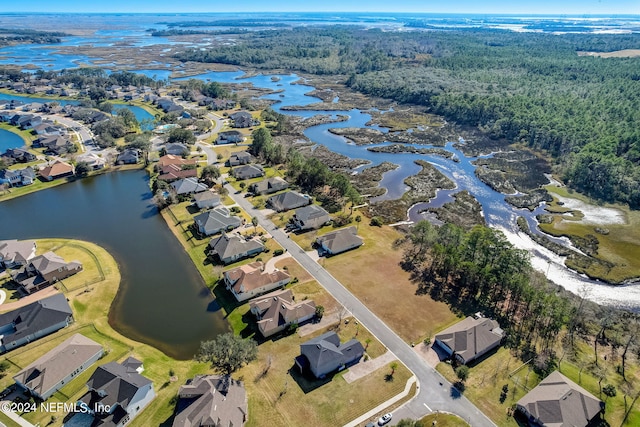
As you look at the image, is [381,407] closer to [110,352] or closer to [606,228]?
[110,352]

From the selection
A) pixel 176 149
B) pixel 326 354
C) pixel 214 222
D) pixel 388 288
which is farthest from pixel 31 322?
pixel 176 149

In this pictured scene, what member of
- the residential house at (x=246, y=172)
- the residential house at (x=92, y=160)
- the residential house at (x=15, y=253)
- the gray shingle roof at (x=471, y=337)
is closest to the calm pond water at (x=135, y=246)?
the residential house at (x=92, y=160)

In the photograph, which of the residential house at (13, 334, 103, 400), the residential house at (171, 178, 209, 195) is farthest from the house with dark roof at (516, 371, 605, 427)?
the residential house at (171, 178, 209, 195)

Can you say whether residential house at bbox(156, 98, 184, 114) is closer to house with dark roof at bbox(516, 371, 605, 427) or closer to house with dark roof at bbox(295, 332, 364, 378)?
house with dark roof at bbox(295, 332, 364, 378)

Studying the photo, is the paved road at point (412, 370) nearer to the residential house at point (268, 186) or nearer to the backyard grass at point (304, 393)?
the backyard grass at point (304, 393)

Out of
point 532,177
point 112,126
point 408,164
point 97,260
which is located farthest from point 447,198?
point 112,126

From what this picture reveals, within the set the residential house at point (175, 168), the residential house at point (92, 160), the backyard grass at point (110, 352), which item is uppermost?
the residential house at point (175, 168)
